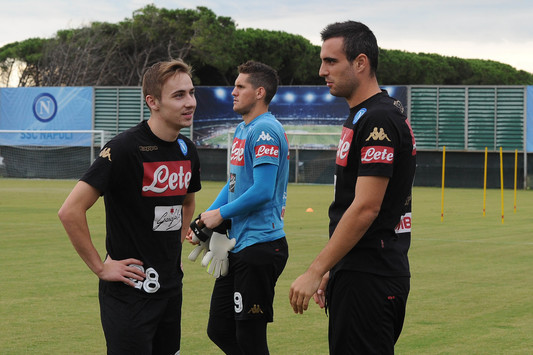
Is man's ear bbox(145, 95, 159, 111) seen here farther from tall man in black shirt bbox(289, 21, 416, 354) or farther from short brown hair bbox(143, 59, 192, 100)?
tall man in black shirt bbox(289, 21, 416, 354)

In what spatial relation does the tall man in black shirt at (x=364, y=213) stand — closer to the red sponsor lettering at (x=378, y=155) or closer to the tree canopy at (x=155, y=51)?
the red sponsor lettering at (x=378, y=155)

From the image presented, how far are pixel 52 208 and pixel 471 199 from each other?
50.5 ft

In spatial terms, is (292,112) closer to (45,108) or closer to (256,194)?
(45,108)

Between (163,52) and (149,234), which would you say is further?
(163,52)

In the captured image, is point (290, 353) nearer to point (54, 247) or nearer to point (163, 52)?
point (54, 247)

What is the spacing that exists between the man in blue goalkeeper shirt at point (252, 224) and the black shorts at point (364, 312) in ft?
5.10

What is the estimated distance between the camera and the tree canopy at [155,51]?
6831cm

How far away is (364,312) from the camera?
447cm

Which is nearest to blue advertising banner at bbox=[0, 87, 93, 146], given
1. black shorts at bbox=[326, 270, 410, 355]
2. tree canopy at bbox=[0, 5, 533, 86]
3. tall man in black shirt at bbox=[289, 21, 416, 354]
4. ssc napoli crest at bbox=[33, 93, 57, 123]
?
ssc napoli crest at bbox=[33, 93, 57, 123]

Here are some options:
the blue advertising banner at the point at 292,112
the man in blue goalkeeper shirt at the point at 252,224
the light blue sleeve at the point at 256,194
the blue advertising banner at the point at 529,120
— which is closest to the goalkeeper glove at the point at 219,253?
the man in blue goalkeeper shirt at the point at 252,224

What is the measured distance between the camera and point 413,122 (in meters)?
45.4

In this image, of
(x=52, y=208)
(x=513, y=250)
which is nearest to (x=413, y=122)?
(x=52, y=208)

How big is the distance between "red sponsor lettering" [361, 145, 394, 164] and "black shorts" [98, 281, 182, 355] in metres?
1.41

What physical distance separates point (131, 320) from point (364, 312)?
4.07 feet
